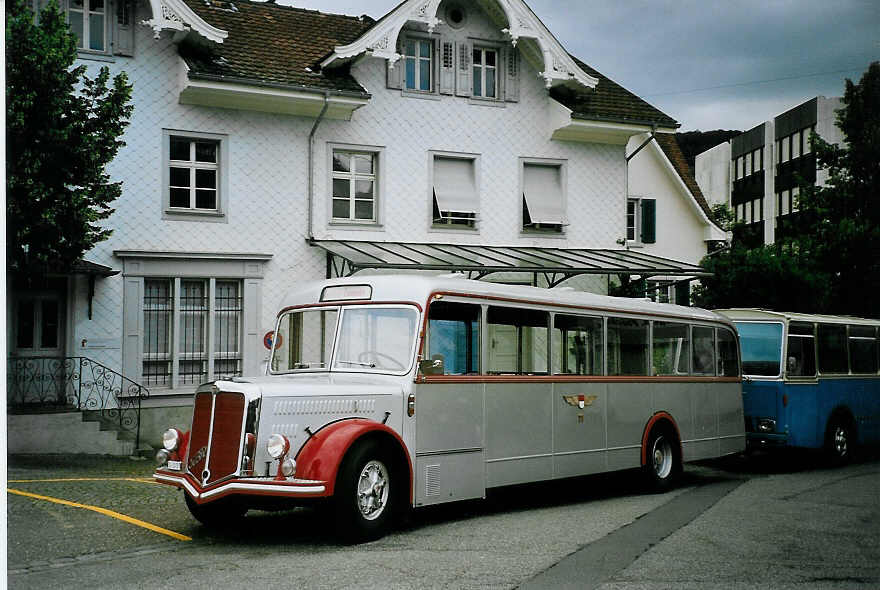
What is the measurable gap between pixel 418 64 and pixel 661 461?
37.3 feet

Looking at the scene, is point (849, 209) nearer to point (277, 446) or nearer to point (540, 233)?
point (540, 233)

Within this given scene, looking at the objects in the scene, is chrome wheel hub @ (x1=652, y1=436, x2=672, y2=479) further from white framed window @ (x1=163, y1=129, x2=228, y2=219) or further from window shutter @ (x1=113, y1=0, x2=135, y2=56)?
window shutter @ (x1=113, y1=0, x2=135, y2=56)

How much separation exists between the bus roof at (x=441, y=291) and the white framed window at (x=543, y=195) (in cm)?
975

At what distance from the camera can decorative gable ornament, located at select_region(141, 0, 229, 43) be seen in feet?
60.3

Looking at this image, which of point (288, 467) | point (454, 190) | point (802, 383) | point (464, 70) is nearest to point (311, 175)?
point (454, 190)

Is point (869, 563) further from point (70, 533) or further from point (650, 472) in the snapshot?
point (70, 533)

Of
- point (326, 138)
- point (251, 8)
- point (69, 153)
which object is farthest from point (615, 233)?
point (69, 153)

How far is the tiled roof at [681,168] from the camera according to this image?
3425 centimetres

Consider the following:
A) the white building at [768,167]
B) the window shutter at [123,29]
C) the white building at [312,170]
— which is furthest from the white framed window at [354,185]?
the white building at [768,167]

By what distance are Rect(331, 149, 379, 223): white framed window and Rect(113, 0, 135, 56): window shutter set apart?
14.5 feet

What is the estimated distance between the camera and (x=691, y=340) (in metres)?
14.9

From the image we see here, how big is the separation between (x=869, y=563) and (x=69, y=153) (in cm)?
1165

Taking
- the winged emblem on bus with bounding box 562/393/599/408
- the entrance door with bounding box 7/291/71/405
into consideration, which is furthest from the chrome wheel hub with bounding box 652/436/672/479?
the entrance door with bounding box 7/291/71/405

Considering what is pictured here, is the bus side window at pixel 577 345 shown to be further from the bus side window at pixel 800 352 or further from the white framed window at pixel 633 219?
the white framed window at pixel 633 219
